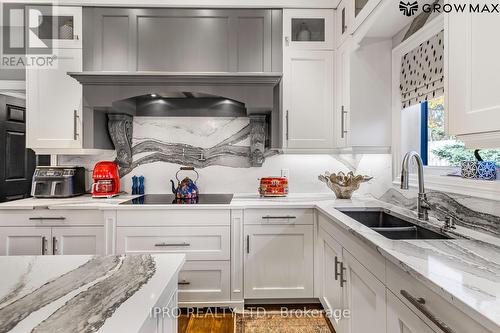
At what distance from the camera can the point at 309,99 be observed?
2674 mm

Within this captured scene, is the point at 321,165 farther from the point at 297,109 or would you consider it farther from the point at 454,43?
the point at 454,43

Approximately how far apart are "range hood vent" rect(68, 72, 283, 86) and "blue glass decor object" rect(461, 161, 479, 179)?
1.44 m

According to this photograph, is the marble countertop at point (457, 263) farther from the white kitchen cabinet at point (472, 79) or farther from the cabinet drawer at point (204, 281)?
the cabinet drawer at point (204, 281)

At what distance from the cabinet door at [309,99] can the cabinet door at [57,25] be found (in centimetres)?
182

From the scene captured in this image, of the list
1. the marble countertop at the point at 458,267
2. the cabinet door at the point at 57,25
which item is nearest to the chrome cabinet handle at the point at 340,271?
the marble countertop at the point at 458,267

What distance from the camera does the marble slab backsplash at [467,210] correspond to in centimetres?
139

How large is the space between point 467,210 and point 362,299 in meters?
0.70

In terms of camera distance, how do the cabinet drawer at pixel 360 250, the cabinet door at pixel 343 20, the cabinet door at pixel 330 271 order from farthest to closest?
the cabinet door at pixel 343 20, the cabinet door at pixel 330 271, the cabinet drawer at pixel 360 250

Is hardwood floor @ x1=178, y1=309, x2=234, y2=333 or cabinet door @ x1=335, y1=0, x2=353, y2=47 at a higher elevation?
cabinet door @ x1=335, y1=0, x2=353, y2=47

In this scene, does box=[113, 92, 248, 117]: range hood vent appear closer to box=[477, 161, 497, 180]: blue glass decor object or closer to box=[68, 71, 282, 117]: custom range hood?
box=[68, 71, 282, 117]: custom range hood

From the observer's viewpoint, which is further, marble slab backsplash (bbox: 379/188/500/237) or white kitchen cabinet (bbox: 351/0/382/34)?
white kitchen cabinet (bbox: 351/0/382/34)

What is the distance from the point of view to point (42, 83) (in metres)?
2.62

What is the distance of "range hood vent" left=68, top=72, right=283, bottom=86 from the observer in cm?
246

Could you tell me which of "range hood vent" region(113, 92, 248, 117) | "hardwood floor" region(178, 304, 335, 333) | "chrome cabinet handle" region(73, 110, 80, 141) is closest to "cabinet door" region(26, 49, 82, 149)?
"chrome cabinet handle" region(73, 110, 80, 141)
